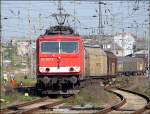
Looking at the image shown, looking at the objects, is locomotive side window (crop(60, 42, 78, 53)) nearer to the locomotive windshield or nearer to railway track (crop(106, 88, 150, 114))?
the locomotive windshield

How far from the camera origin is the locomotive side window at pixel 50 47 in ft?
82.5

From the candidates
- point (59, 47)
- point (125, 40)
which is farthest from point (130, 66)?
point (59, 47)

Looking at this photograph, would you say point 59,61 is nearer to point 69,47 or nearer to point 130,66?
point 69,47

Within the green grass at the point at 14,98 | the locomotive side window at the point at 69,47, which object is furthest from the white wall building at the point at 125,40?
the green grass at the point at 14,98

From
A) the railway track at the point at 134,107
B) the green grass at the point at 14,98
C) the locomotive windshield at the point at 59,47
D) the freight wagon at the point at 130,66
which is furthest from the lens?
the freight wagon at the point at 130,66

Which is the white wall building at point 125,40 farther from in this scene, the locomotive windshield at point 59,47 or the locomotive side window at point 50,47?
the locomotive side window at point 50,47

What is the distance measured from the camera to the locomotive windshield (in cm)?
2514

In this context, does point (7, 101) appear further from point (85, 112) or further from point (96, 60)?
point (96, 60)

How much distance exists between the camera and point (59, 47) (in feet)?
82.7

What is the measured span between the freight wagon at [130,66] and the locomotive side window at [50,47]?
135 feet

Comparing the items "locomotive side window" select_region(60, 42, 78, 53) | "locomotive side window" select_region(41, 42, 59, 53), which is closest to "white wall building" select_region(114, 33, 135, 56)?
"locomotive side window" select_region(60, 42, 78, 53)

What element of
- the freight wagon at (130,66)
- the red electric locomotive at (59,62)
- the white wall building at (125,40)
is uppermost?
the white wall building at (125,40)

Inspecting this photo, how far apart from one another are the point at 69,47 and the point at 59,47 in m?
0.52

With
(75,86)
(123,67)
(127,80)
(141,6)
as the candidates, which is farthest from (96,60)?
(123,67)
